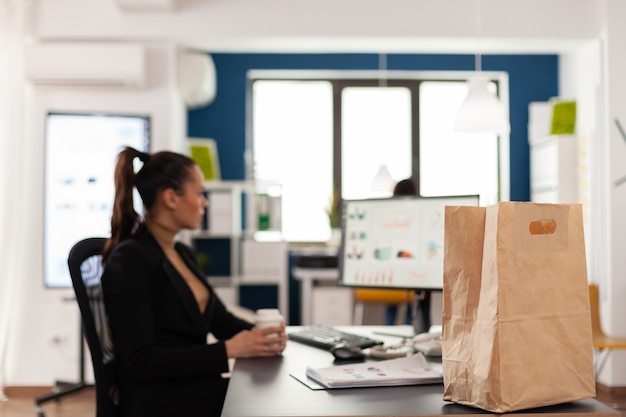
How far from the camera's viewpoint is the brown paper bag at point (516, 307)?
3.98ft

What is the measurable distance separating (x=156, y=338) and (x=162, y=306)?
85 mm

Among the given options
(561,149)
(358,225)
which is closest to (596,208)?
(561,149)

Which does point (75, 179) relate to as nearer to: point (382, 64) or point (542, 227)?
point (382, 64)

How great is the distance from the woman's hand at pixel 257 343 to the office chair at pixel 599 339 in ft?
8.99

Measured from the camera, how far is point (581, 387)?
127 centimetres

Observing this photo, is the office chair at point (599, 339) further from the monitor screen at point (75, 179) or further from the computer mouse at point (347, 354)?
the monitor screen at point (75, 179)

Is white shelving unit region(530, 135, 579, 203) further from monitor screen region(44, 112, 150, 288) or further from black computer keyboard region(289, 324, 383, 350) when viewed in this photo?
black computer keyboard region(289, 324, 383, 350)

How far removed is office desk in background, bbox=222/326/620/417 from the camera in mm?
1268

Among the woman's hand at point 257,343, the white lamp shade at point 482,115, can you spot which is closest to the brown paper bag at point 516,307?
the woman's hand at point 257,343

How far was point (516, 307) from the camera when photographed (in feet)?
4.00

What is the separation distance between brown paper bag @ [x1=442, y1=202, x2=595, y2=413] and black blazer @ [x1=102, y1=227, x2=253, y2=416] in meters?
0.74

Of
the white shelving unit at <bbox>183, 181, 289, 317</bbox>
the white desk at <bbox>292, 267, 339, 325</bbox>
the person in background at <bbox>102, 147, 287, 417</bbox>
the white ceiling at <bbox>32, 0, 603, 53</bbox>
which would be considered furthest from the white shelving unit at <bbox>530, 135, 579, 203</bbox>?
the person in background at <bbox>102, 147, 287, 417</bbox>

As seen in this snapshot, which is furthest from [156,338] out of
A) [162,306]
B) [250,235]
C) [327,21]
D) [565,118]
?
[565,118]

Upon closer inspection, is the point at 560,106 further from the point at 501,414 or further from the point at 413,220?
the point at 501,414
